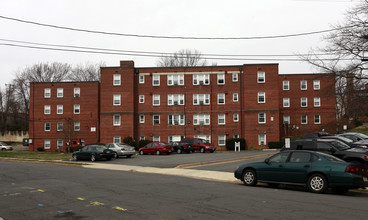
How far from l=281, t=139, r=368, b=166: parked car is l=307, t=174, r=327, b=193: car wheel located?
443 centimetres

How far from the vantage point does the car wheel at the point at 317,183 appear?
12.1 meters

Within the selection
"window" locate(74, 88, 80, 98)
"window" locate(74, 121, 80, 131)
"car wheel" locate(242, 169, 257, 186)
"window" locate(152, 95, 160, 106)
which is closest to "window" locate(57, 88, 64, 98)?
"window" locate(74, 88, 80, 98)

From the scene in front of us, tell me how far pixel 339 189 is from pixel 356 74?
11.8 m

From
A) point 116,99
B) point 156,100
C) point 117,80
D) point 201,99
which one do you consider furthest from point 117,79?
point 201,99

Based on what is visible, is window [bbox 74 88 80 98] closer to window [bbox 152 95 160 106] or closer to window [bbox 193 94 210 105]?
window [bbox 152 95 160 106]

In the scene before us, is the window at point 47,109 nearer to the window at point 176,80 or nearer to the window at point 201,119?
the window at point 176,80

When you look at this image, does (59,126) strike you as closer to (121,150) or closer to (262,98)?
(121,150)

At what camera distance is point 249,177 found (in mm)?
14477

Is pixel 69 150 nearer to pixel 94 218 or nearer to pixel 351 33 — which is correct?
pixel 351 33

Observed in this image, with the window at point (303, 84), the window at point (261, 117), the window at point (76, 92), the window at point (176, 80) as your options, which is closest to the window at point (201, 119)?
the window at point (176, 80)

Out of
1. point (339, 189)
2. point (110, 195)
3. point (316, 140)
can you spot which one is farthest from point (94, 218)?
point (316, 140)

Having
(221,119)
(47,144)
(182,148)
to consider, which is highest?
(221,119)

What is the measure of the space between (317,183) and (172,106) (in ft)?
127

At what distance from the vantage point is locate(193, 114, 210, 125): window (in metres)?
49.8
